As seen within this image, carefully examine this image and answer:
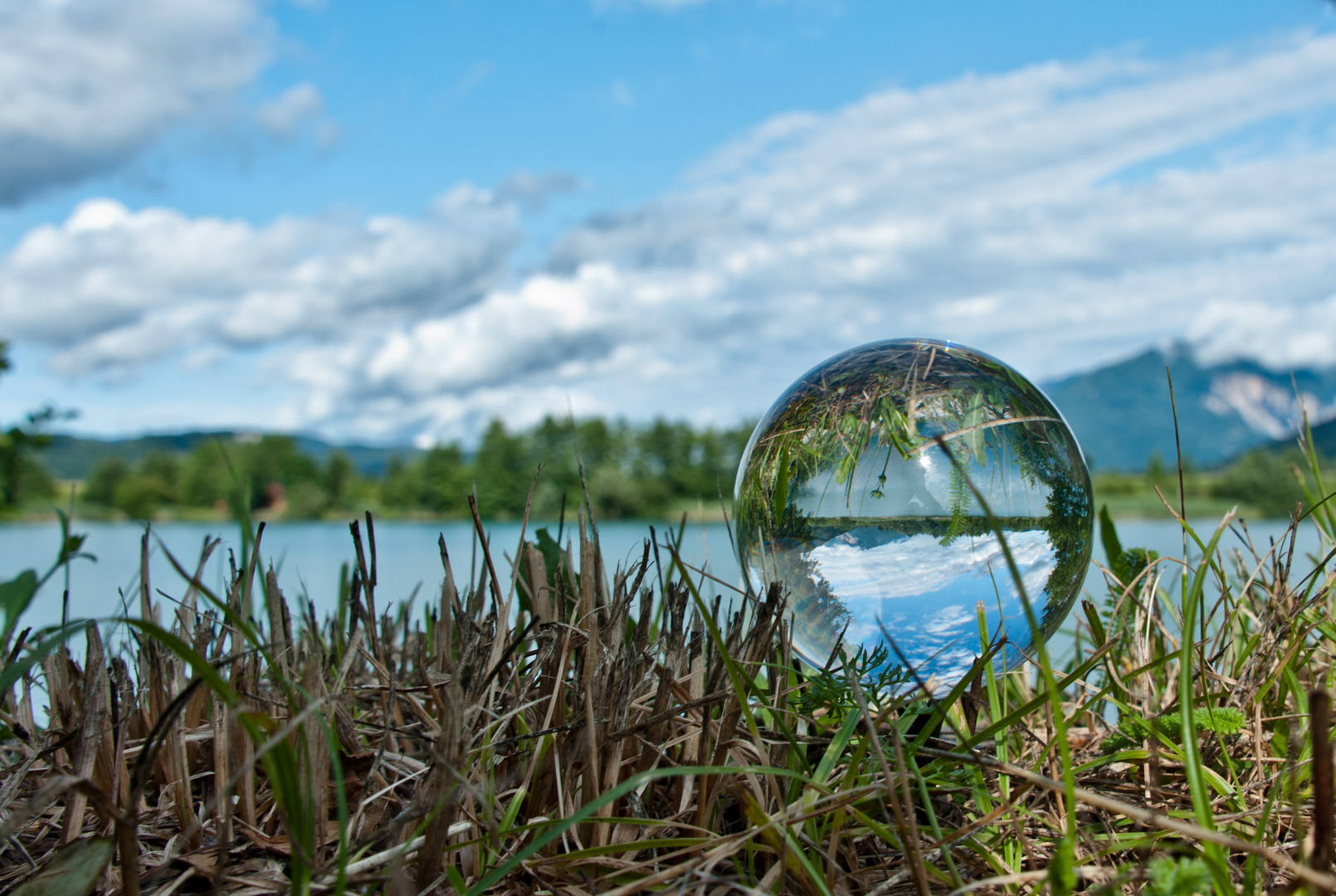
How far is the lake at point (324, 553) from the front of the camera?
15.3 feet

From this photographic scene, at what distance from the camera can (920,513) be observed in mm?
1589

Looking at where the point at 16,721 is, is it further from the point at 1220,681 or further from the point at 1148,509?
the point at 1148,509

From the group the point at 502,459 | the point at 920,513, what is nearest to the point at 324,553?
the point at 502,459

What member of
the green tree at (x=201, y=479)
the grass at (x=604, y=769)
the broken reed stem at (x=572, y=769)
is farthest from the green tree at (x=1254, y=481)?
the green tree at (x=201, y=479)

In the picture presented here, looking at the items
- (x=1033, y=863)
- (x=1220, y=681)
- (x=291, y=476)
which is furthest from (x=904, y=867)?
(x=291, y=476)

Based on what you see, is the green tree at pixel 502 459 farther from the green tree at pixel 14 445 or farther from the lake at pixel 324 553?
the green tree at pixel 14 445

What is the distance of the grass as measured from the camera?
3.34 feet

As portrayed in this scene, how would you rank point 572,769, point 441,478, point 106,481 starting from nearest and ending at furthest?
1. point 572,769
2. point 441,478
3. point 106,481

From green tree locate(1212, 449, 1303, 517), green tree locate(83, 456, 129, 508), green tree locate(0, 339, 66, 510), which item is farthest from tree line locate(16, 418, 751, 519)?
green tree locate(0, 339, 66, 510)

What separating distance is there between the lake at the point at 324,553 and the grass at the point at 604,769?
0.82ft

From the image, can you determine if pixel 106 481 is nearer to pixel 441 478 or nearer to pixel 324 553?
pixel 441 478

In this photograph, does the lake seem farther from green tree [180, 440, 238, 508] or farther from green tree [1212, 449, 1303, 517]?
green tree [180, 440, 238, 508]

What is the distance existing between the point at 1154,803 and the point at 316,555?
1031 inches

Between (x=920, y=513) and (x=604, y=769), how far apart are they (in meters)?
0.78
